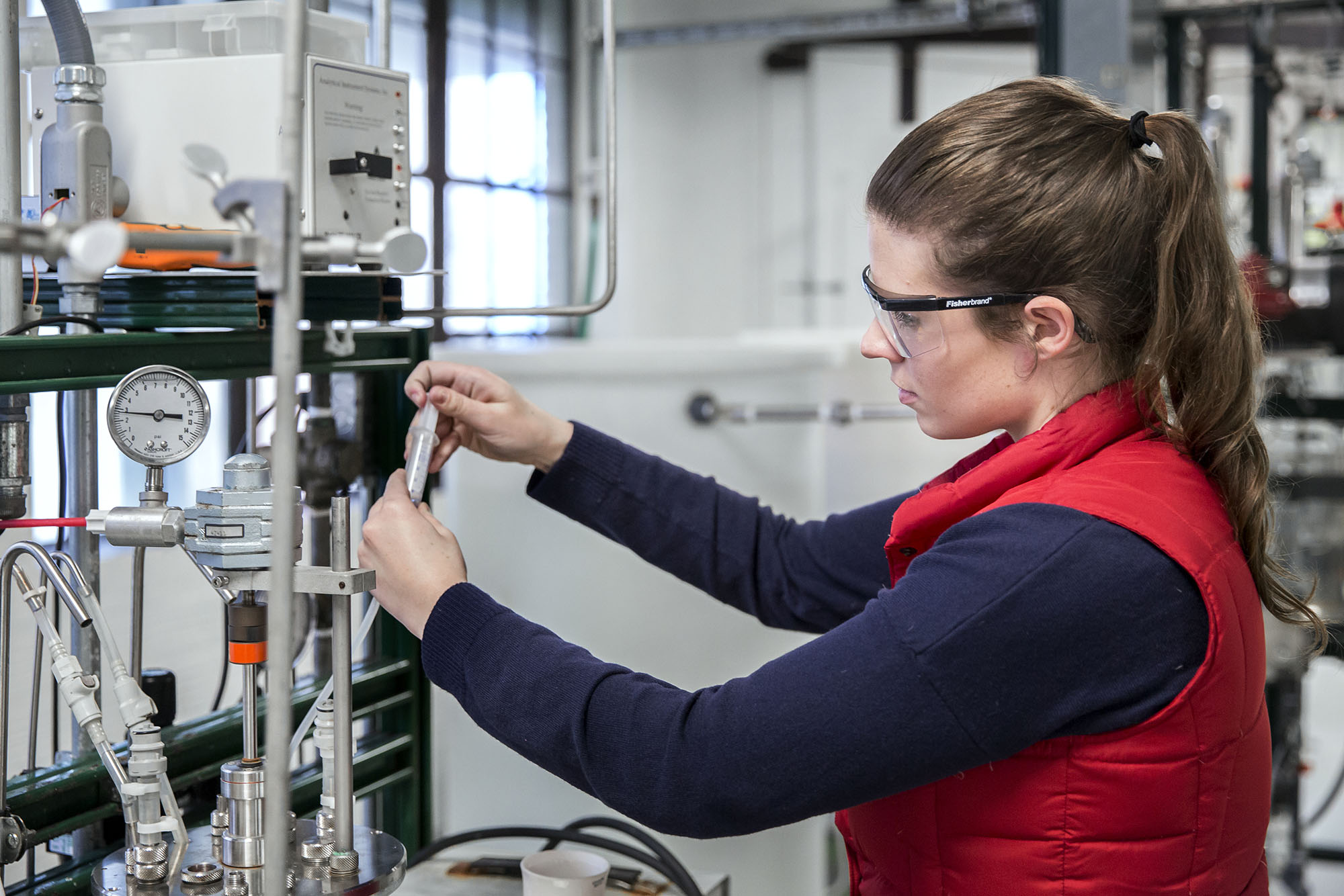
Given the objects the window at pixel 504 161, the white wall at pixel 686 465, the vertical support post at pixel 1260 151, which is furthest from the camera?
the window at pixel 504 161

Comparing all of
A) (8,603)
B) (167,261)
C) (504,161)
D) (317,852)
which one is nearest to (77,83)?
(167,261)

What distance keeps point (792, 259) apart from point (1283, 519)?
4054 millimetres

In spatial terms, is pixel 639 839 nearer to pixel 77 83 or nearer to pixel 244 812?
pixel 244 812

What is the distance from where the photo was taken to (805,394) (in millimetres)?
1947

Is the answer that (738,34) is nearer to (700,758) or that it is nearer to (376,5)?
(376,5)

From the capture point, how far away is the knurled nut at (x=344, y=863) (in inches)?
33.0

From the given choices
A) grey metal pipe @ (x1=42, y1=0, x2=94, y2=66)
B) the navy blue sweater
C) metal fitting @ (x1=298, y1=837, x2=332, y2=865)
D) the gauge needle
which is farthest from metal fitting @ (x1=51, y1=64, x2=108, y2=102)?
metal fitting @ (x1=298, y1=837, x2=332, y2=865)

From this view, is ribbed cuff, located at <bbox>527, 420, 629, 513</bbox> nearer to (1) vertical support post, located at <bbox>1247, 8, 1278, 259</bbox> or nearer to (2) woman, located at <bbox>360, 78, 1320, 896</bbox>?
(2) woman, located at <bbox>360, 78, 1320, 896</bbox>

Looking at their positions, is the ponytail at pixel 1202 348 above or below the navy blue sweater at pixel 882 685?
above

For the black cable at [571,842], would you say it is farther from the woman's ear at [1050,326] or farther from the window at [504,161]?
the window at [504,161]

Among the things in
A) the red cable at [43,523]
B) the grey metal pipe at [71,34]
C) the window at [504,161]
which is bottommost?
the red cable at [43,523]

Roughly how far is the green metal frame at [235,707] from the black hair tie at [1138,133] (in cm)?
69

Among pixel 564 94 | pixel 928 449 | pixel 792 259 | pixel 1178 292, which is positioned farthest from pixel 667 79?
pixel 1178 292

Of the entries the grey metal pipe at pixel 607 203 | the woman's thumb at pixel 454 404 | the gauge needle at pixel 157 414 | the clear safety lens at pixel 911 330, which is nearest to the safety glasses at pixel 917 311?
the clear safety lens at pixel 911 330
